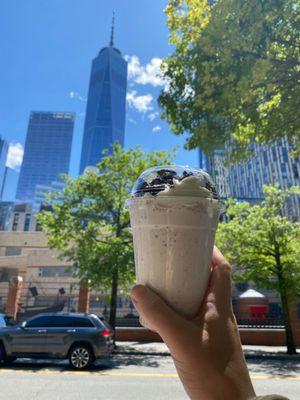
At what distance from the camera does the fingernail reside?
4.28 ft

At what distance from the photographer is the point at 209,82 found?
18.8 feet

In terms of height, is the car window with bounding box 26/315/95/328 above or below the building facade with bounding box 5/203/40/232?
below

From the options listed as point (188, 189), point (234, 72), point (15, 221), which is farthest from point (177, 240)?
point (15, 221)

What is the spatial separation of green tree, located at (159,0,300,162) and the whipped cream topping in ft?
14.3

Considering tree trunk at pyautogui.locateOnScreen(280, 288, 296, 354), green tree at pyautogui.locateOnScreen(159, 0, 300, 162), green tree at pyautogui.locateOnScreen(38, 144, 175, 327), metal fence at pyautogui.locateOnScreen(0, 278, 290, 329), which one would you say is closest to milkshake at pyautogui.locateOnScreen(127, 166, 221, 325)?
green tree at pyautogui.locateOnScreen(159, 0, 300, 162)

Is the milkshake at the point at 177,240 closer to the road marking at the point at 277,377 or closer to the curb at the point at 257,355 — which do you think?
the road marking at the point at 277,377

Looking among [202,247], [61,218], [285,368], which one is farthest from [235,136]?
[61,218]

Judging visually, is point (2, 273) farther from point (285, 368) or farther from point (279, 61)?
point (279, 61)

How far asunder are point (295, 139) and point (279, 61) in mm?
2086

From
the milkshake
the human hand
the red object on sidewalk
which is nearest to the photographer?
the human hand

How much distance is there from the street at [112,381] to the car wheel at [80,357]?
0.32 meters

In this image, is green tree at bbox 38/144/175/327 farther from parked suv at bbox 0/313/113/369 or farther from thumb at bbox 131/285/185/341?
thumb at bbox 131/285/185/341

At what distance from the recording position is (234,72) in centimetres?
548

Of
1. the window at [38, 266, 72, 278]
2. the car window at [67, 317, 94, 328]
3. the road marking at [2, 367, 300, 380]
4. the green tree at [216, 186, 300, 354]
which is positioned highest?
the window at [38, 266, 72, 278]
